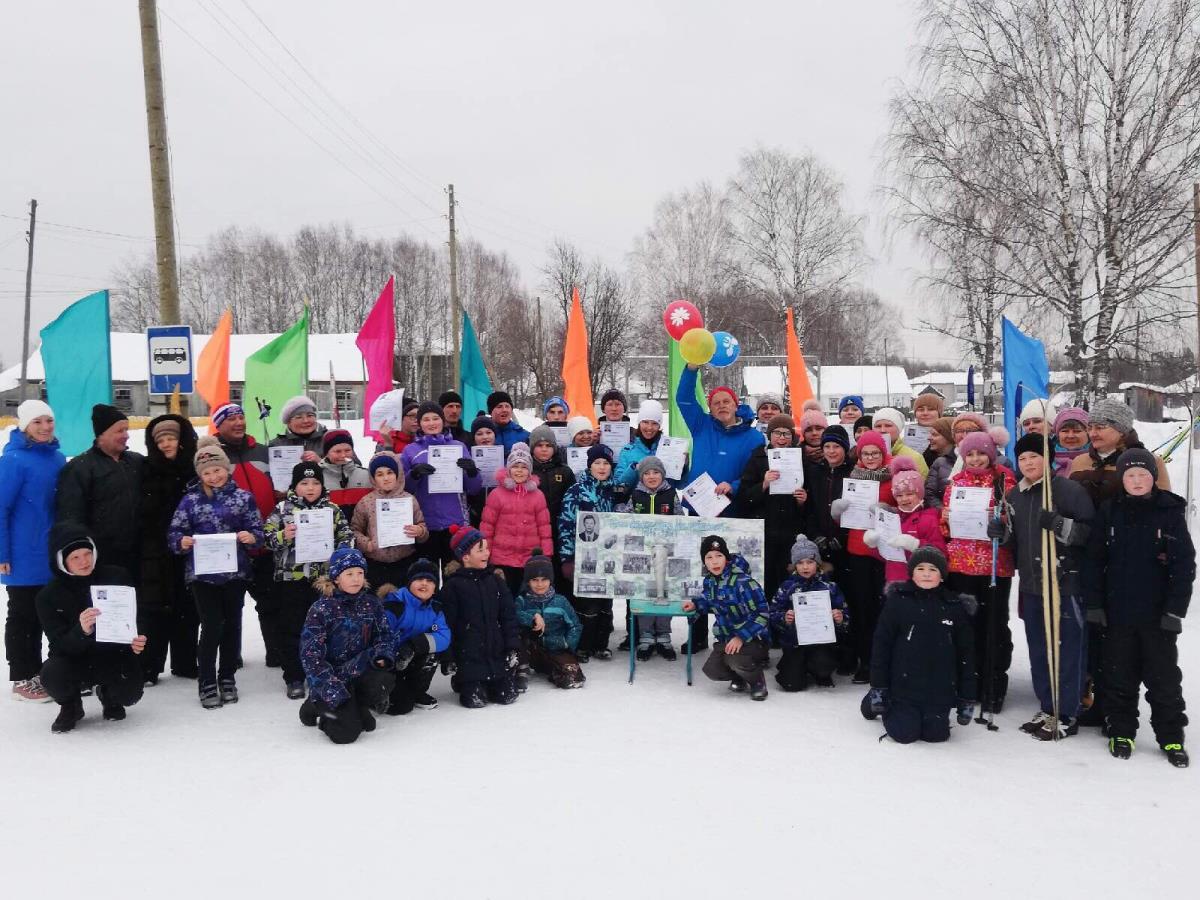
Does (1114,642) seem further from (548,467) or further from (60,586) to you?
(60,586)

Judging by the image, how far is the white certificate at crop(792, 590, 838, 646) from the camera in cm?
624

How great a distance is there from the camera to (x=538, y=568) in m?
6.62

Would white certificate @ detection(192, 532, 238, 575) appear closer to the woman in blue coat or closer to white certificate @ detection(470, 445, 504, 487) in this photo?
the woman in blue coat

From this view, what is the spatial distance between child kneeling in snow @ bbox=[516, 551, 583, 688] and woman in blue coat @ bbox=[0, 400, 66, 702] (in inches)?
133

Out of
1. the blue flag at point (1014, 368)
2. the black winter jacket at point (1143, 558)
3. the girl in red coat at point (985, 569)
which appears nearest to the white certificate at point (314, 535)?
the girl in red coat at point (985, 569)

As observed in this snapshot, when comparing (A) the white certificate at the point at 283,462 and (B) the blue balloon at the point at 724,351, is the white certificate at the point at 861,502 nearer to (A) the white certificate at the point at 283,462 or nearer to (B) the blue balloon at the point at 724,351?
(B) the blue balloon at the point at 724,351

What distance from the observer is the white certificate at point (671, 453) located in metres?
7.32

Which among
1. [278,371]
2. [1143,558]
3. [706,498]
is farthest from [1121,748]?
[278,371]

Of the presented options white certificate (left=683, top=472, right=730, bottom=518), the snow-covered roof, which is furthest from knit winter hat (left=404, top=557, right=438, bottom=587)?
the snow-covered roof

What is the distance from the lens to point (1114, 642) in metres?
5.10

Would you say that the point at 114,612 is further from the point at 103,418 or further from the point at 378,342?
the point at 378,342

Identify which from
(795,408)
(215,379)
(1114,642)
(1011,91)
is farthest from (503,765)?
(1011,91)

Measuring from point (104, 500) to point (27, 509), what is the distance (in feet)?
1.77

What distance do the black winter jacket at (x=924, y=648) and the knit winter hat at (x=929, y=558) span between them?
0.45 ft
